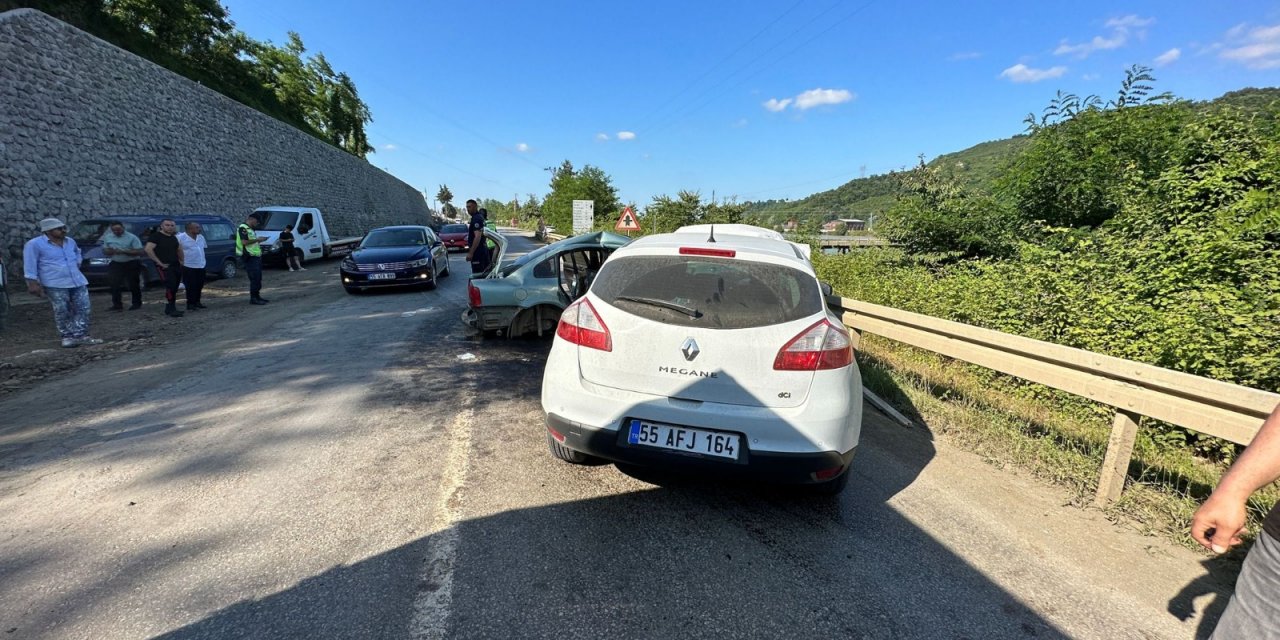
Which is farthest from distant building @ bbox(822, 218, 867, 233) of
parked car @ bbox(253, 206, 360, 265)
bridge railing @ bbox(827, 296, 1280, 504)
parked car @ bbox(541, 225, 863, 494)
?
parked car @ bbox(541, 225, 863, 494)

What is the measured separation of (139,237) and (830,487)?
13.7 metres

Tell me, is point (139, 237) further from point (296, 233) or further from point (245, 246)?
point (296, 233)

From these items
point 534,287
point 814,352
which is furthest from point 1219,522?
point 534,287

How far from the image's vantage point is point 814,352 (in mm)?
2680

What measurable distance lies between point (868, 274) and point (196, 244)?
1279cm

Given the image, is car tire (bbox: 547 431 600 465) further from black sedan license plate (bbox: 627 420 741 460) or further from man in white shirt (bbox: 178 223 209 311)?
man in white shirt (bbox: 178 223 209 311)

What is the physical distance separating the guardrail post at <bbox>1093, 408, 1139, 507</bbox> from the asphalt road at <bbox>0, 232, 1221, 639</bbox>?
11.7 inches

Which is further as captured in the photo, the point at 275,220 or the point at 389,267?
the point at 275,220

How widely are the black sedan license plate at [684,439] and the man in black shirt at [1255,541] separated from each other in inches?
64.2

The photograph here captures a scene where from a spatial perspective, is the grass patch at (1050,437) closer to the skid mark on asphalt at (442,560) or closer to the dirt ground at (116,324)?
the skid mark on asphalt at (442,560)

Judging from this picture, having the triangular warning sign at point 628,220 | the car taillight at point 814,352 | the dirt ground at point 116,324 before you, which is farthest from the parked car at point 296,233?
the car taillight at point 814,352

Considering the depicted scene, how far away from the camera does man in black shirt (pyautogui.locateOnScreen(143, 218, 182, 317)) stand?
8.85 m

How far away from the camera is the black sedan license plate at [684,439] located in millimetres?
2650

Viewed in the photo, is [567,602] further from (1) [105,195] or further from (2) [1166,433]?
(1) [105,195]
